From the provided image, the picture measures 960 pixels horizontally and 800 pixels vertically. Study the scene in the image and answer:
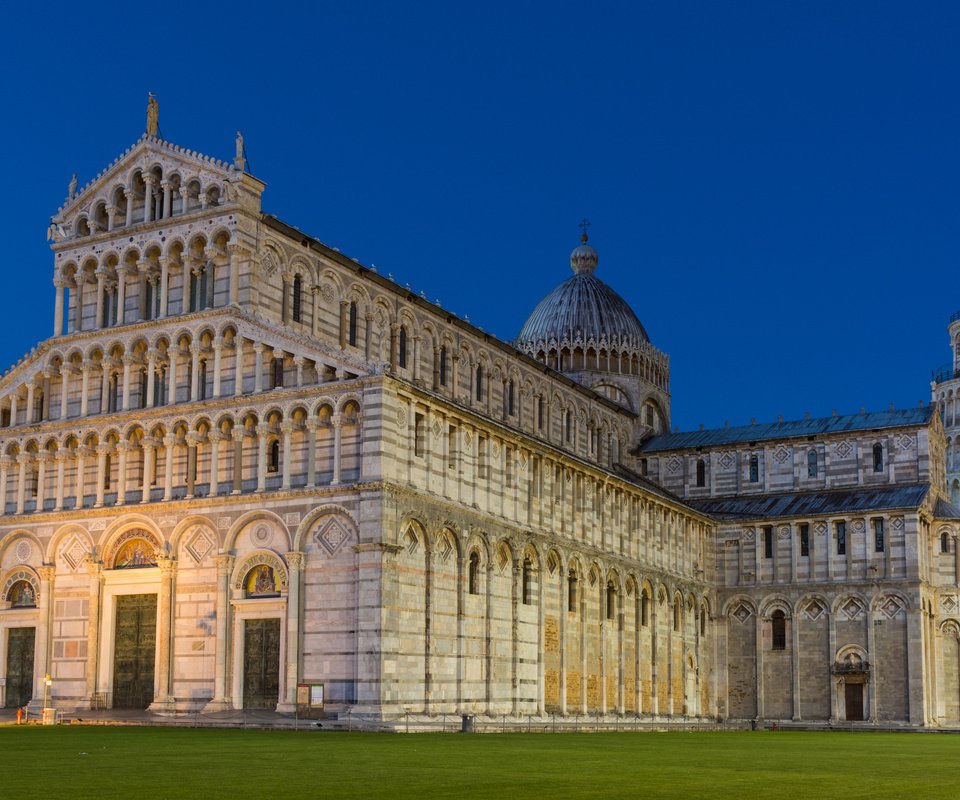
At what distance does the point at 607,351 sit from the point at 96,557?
138 feet

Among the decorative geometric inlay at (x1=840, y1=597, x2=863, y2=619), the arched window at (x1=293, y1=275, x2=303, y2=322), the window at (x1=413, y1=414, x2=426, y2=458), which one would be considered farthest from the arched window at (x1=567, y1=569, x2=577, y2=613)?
the decorative geometric inlay at (x1=840, y1=597, x2=863, y2=619)

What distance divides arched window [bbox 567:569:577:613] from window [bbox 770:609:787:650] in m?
19.1

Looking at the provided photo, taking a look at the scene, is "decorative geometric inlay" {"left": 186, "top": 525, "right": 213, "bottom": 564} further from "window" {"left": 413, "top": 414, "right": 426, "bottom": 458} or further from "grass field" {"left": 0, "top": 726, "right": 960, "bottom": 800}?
"grass field" {"left": 0, "top": 726, "right": 960, "bottom": 800}

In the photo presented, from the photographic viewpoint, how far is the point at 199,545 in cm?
4909

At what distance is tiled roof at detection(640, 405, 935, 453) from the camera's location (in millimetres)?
76938

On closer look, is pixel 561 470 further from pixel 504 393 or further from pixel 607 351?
pixel 607 351

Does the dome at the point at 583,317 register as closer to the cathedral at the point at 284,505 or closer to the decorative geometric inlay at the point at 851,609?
the cathedral at the point at 284,505

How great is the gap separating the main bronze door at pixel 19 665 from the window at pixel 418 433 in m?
17.2

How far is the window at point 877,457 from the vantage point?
76688 millimetres

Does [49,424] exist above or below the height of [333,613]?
above

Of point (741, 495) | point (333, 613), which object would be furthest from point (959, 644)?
point (333, 613)

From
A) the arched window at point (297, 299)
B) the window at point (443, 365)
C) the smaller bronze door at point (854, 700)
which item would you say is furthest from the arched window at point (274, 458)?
the smaller bronze door at point (854, 700)

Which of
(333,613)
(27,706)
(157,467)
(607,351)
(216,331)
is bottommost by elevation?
(27,706)

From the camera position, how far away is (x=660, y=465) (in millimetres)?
83000
